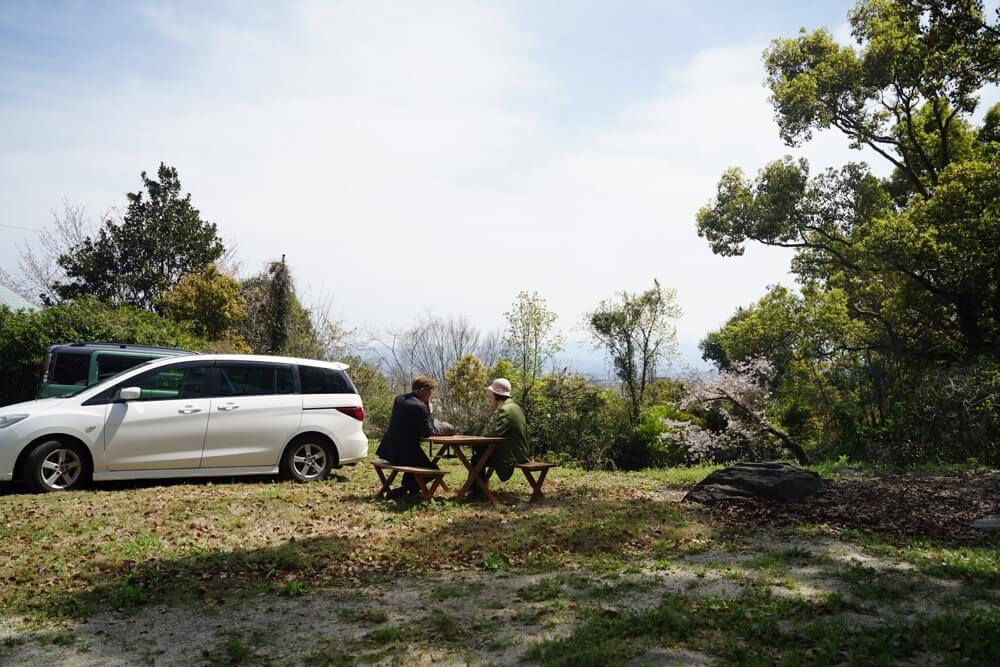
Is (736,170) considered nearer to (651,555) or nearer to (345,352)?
(345,352)

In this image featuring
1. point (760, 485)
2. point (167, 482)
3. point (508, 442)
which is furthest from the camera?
point (167, 482)

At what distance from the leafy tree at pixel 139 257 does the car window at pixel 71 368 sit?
2172 cm

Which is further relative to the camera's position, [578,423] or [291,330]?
[291,330]

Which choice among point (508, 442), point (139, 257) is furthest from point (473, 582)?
point (139, 257)

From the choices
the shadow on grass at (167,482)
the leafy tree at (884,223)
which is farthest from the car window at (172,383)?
the leafy tree at (884,223)

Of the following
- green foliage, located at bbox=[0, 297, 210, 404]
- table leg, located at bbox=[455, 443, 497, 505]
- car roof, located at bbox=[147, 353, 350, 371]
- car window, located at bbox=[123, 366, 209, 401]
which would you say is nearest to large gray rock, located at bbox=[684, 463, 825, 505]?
table leg, located at bbox=[455, 443, 497, 505]

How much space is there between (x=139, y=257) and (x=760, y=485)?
3168 centimetres

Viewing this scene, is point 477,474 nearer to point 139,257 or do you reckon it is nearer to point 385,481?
point 385,481

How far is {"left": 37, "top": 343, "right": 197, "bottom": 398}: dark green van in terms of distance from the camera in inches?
468

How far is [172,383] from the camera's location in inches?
389

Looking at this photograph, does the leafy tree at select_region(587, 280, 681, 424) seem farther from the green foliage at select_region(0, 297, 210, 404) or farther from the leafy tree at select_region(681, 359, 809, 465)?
the green foliage at select_region(0, 297, 210, 404)

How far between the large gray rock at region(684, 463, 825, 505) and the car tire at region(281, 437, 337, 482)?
17.0 feet

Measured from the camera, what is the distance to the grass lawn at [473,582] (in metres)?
4.40

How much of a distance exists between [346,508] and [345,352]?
15.0 m
